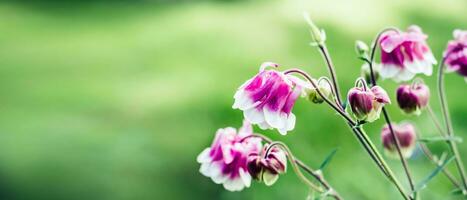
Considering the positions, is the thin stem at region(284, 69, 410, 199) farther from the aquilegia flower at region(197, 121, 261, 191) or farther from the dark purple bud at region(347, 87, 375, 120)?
the aquilegia flower at region(197, 121, 261, 191)

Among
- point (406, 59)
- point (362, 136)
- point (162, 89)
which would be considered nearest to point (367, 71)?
point (406, 59)

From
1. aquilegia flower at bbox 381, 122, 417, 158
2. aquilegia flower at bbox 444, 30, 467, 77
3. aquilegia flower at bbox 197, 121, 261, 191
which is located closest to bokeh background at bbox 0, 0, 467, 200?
aquilegia flower at bbox 381, 122, 417, 158

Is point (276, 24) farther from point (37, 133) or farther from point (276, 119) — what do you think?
point (276, 119)

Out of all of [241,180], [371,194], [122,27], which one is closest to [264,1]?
[122,27]

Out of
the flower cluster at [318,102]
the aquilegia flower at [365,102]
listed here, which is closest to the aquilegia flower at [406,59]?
the flower cluster at [318,102]

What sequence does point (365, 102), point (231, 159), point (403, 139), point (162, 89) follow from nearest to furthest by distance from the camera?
point (365, 102) → point (231, 159) → point (403, 139) → point (162, 89)

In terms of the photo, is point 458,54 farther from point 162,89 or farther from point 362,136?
point 162,89
